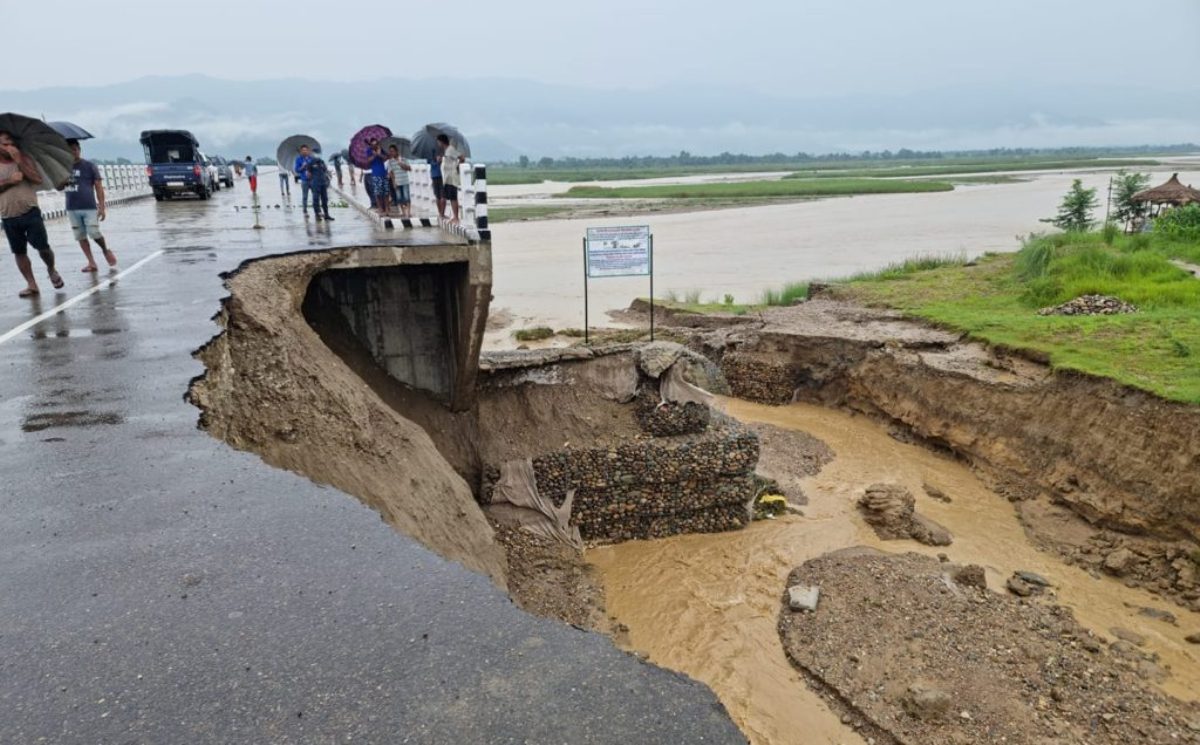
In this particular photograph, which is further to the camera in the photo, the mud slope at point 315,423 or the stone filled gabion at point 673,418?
the stone filled gabion at point 673,418

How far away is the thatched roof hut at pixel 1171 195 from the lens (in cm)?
2819

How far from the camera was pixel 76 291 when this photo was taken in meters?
9.84

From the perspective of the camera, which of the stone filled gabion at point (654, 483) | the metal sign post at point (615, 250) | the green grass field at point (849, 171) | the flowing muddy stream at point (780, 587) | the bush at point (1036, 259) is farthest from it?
the green grass field at point (849, 171)

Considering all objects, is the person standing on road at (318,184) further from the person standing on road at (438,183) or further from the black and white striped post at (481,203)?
the black and white striped post at (481,203)

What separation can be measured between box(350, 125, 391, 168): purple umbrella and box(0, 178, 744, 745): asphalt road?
12.0 meters

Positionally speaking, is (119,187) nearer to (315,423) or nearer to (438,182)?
(438,182)

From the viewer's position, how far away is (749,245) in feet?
141

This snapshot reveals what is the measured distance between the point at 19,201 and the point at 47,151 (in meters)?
0.68

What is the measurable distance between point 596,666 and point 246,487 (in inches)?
101

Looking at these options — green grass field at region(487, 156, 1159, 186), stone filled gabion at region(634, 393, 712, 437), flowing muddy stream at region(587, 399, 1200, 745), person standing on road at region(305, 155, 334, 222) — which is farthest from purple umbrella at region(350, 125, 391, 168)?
green grass field at region(487, 156, 1159, 186)

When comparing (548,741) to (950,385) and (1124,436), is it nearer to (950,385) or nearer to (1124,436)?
(1124,436)

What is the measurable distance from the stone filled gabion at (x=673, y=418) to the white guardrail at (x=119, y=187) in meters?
18.5

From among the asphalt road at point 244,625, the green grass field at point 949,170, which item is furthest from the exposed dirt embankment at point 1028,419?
the green grass field at point 949,170

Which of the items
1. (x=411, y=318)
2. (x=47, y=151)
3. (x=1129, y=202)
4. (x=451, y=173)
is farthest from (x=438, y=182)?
(x=1129, y=202)
